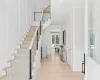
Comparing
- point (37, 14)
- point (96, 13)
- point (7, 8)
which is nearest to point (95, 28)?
point (96, 13)

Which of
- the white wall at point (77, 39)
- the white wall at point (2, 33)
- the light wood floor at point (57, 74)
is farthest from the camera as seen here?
the white wall at point (77, 39)

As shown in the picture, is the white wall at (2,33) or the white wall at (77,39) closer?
the white wall at (2,33)

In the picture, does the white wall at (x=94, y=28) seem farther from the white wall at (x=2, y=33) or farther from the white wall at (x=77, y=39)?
the white wall at (x=77, y=39)

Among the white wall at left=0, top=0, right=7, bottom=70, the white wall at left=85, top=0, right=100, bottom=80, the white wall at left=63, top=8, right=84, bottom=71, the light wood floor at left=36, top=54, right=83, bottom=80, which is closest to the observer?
the white wall at left=85, top=0, right=100, bottom=80

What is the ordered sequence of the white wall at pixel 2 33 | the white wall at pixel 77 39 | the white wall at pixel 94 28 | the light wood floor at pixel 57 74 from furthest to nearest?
the white wall at pixel 77 39
the light wood floor at pixel 57 74
the white wall at pixel 2 33
the white wall at pixel 94 28

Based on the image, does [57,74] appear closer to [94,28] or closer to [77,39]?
[77,39]

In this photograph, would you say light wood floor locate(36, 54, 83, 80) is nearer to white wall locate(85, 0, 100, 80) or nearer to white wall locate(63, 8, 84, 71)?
white wall locate(63, 8, 84, 71)

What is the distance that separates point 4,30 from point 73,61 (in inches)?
137

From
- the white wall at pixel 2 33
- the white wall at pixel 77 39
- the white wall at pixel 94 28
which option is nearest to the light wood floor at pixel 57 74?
the white wall at pixel 77 39

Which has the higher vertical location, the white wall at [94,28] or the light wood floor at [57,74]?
the white wall at [94,28]

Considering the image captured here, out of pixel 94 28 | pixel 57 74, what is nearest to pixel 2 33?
pixel 57 74

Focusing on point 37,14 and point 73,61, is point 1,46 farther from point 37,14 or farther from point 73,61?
point 37,14

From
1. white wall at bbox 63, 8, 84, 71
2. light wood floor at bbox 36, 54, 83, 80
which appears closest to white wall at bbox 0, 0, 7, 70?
light wood floor at bbox 36, 54, 83, 80

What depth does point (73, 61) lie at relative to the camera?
24.7 feet
